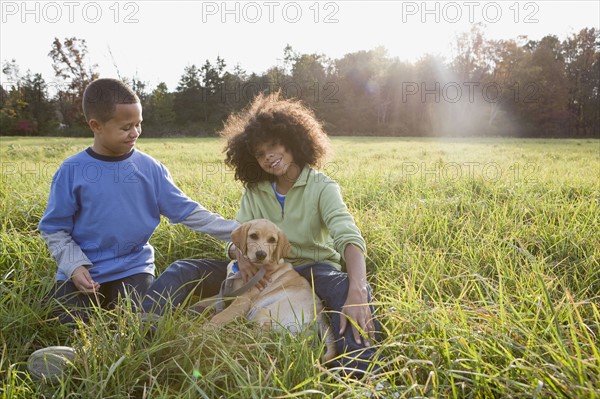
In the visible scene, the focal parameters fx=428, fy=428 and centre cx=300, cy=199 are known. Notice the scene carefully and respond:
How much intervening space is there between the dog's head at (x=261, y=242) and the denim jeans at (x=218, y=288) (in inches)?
10.0

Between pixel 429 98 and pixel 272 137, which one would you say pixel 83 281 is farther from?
pixel 429 98

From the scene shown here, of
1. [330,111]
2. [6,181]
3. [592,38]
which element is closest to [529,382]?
[6,181]

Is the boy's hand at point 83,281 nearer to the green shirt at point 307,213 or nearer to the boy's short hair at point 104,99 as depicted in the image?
the boy's short hair at point 104,99

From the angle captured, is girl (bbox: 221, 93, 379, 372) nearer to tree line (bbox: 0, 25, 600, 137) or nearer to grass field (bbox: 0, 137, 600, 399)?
grass field (bbox: 0, 137, 600, 399)

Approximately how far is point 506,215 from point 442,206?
56 cm

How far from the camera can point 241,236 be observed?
103 inches

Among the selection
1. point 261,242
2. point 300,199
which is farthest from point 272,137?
point 261,242

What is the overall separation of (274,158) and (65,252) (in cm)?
145

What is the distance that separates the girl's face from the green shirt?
13 centimetres

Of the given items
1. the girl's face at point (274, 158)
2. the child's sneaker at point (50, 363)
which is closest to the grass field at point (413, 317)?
the child's sneaker at point (50, 363)

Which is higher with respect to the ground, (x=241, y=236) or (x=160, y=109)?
(x=160, y=109)

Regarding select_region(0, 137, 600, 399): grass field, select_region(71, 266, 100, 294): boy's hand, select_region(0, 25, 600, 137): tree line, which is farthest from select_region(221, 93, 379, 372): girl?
select_region(0, 25, 600, 137): tree line

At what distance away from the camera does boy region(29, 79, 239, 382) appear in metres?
2.72

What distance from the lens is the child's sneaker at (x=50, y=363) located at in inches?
75.0
